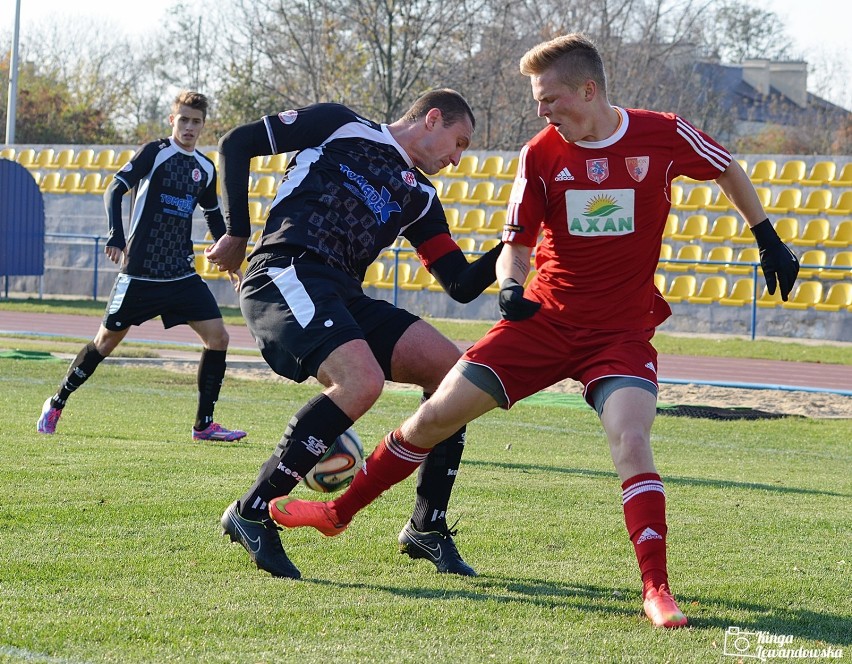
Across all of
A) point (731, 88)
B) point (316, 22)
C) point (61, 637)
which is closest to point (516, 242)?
point (61, 637)

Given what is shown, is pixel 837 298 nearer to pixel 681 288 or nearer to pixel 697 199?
pixel 681 288

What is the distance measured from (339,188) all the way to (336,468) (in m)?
1.11

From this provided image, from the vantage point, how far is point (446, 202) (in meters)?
24.8

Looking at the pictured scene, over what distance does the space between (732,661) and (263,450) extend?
4.65 meters

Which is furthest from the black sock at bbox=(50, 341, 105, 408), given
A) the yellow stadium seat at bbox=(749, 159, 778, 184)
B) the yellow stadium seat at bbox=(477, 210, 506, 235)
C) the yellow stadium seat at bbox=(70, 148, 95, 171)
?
the yellow stadium seat at bbox=(70, 148, 95, 171)

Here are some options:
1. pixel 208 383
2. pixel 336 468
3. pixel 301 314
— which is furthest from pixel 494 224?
pixel 301 314

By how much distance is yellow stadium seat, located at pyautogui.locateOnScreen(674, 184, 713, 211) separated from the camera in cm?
2256

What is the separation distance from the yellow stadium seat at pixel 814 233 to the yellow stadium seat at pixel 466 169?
6821 millimetres

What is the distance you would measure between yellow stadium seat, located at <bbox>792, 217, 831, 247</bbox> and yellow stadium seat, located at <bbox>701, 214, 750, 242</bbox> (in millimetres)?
1172

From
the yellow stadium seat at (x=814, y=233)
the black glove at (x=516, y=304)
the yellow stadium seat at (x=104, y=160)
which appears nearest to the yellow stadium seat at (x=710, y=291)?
the yellow stadium seat at (x=814, y=233)

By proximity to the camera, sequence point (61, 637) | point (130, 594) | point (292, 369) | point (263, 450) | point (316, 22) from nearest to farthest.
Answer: point (61, 637) < point (130, 594) < point (292, 369) < point (263, 450) < point (316, 22)

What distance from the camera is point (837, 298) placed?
20.6 metres

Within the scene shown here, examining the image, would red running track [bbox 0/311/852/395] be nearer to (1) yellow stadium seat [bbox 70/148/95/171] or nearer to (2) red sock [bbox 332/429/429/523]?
(1) yellow stadium seat [bbox 70/148/95/171]

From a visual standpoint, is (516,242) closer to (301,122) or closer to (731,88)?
(301,122)
